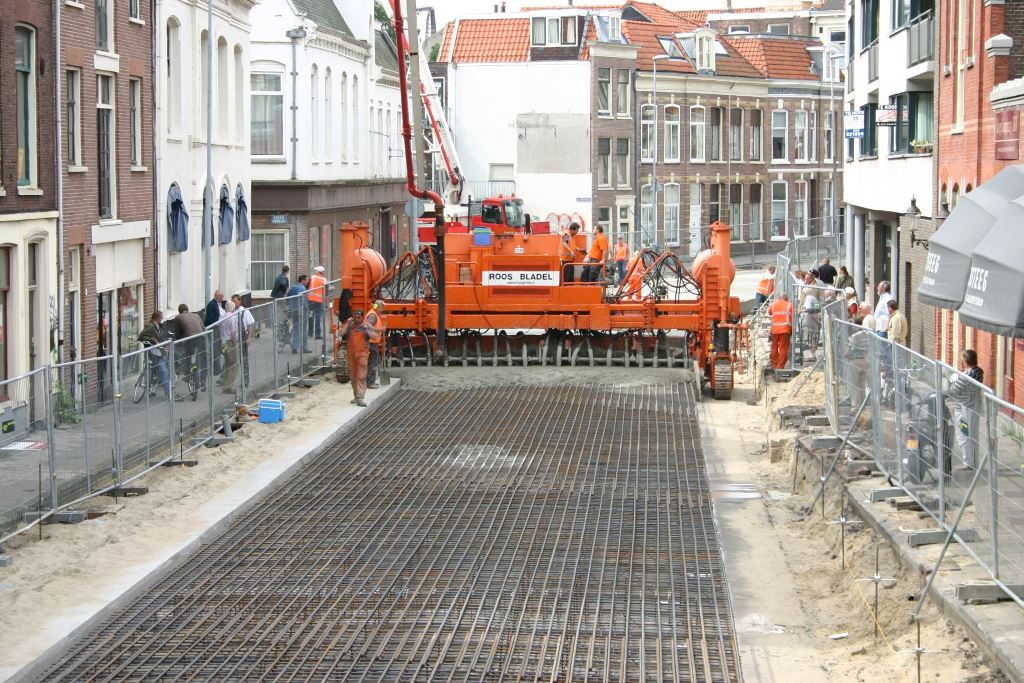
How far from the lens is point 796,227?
66.8m

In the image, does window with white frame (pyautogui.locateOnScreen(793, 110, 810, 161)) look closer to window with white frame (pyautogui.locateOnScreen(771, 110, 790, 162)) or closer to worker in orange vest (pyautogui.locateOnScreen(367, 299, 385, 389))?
window with white frame (pyautogui.locateOnScreen(771, 110, 790, 162))

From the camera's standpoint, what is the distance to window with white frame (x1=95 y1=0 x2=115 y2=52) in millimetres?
25812

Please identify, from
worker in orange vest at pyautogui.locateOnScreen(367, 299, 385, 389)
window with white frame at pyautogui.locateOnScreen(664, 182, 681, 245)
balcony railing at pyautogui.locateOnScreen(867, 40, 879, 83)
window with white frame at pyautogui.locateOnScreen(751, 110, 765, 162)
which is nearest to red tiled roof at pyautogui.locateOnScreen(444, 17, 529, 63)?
window with white frame at pyautogui.locateOnScreen(664, 182, 681, 245)

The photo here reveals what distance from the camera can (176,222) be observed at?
1184 inches

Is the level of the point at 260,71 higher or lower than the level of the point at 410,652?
higher

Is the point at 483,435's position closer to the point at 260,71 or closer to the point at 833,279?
the point at 833,279

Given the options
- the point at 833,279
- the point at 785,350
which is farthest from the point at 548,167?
the point at 785,350

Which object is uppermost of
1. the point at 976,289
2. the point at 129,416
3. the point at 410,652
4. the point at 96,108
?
the point at 96,108

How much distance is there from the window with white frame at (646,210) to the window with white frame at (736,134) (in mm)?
4969

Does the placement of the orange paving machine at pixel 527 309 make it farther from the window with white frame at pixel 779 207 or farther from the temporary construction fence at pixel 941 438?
the window with white frame at pixel 779 207

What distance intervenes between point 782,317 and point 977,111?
207 inches

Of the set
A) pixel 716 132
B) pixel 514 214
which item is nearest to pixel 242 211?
pixel 514 214

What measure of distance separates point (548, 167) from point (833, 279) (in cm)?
2297

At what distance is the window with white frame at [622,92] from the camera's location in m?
59.5
